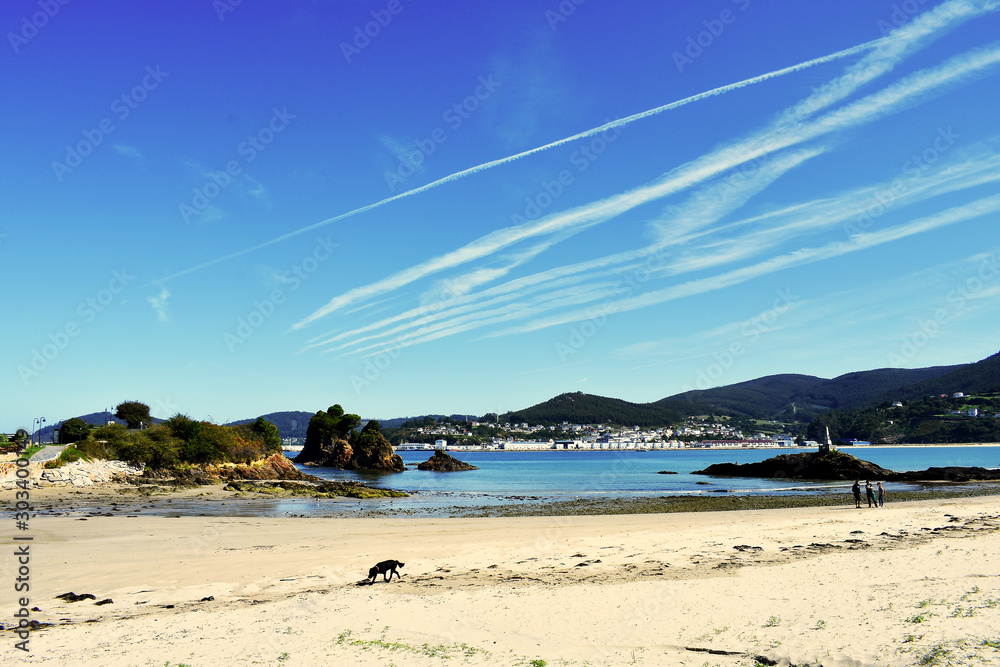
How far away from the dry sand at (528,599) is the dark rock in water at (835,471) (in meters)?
51.6

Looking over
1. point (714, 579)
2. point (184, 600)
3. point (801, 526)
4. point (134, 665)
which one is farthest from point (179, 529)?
point (801, 526)

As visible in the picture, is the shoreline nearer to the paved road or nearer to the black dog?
the paved road

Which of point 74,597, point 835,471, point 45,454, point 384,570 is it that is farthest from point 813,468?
point 45,454

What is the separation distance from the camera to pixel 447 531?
2656 cm

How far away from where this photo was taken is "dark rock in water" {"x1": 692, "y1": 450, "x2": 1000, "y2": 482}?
65.2 m

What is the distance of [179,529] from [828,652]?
26527mm

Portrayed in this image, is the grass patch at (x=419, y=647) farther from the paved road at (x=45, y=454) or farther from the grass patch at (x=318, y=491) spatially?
the paved road at (x=45, y=454)

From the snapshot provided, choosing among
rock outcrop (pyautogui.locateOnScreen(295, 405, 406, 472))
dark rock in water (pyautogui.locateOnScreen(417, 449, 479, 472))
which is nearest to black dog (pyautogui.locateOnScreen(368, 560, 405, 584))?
dark rock in water (pyautogui.locateOnScreen(417, 449, 479, 472))

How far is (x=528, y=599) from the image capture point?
1261 centimetres

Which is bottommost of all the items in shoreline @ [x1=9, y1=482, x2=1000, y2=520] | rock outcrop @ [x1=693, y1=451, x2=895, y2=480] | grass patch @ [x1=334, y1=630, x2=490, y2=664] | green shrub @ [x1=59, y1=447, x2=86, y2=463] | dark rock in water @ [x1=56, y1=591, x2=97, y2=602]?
rock outcrop @ [x1=693, y1=451, x2=895, y2=480]

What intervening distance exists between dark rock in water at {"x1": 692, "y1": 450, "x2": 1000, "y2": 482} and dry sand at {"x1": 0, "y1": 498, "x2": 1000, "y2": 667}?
51.6 m

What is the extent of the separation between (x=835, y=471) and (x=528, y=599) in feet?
252

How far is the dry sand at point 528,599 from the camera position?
911 centimetres

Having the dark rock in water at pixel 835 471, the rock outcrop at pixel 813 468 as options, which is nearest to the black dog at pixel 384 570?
the dark rock in water at pixel 835 471
